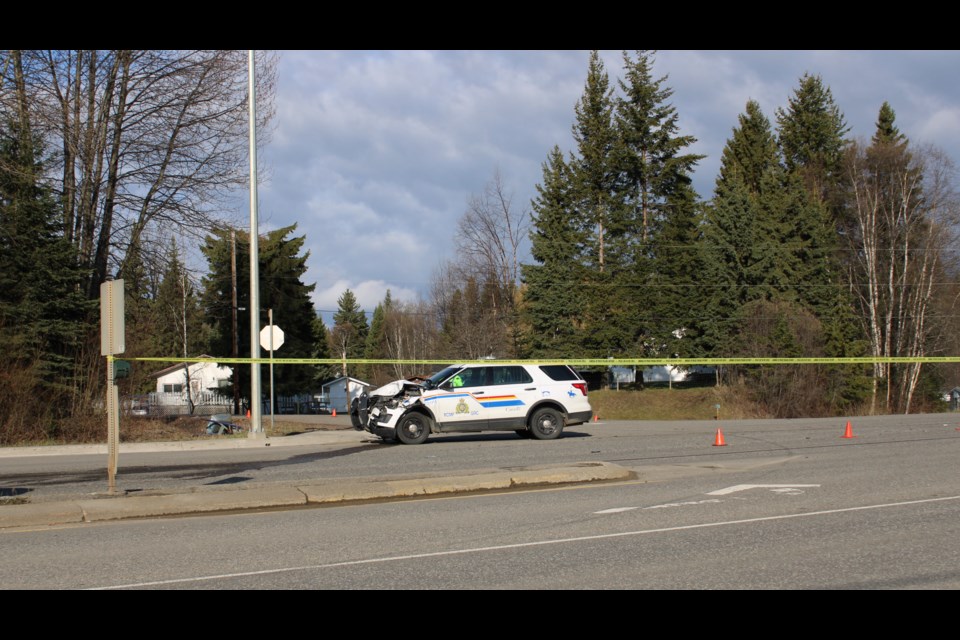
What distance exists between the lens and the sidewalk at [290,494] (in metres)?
10.5

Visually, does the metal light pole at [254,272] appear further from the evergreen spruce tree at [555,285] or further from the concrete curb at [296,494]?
the evergreen spruce tree at [555,285]

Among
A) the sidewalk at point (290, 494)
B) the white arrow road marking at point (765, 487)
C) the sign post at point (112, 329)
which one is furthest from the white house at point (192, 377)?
the white arrow road marking at point (765, 487)

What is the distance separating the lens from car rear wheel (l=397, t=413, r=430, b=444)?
63.1 ft

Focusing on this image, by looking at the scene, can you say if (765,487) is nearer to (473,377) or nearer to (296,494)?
(296,494)

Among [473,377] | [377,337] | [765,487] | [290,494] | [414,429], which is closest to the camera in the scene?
[290,494]

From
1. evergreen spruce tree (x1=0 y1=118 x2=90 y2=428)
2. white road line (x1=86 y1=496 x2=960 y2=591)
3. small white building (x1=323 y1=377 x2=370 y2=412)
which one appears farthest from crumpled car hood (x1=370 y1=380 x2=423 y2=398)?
small white building (x1=323 y1=377 x2=370 y2=412)

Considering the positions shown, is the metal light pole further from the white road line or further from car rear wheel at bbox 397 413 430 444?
the white road line

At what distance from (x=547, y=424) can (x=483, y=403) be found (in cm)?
176

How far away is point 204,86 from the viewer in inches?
1088

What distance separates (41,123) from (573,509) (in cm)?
2222

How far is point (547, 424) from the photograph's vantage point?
20.0m

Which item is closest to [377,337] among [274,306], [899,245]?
[274,306]
